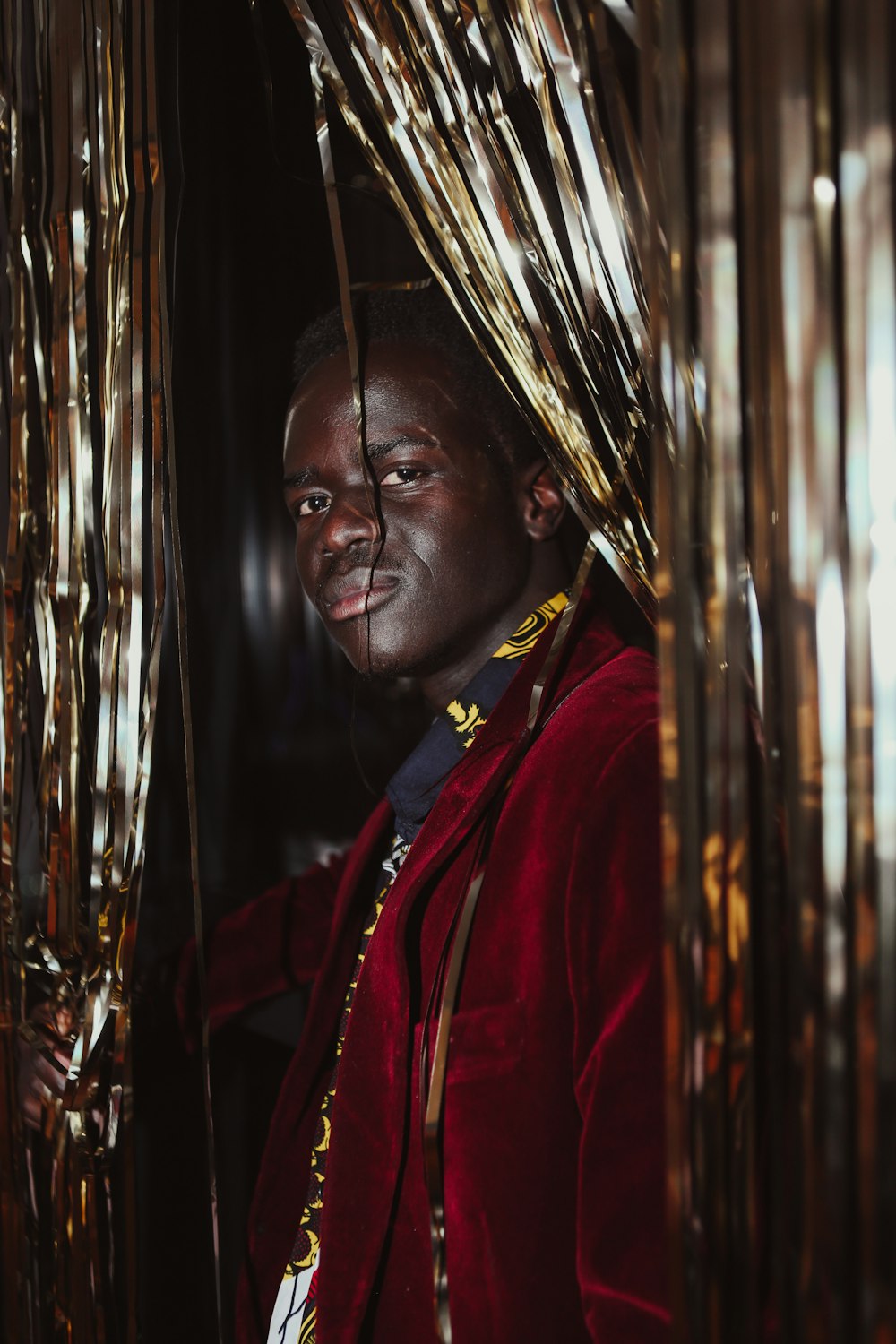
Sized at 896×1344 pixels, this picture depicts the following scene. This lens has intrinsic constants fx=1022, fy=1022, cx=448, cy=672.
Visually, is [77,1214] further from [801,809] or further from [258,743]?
[258,743]

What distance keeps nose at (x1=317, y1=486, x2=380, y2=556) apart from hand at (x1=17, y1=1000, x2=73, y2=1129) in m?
0.55

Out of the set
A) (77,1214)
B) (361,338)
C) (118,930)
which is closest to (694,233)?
(361,338)

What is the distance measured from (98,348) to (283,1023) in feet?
4.34

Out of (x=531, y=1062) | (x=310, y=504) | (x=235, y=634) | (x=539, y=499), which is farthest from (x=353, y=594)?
(x=235, y=634)

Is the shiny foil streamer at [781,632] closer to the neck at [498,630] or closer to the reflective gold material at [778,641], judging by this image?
the reflective gold material at [778,641]

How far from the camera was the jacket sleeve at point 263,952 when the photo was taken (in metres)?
1.41

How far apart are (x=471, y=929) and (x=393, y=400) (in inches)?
21.4

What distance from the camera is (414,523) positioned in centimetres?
105

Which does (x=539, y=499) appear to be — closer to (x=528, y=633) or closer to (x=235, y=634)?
(x=528, y=633)

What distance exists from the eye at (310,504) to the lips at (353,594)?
0.29ft

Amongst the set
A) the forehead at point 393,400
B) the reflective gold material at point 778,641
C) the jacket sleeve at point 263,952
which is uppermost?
the forehead at point 393,400

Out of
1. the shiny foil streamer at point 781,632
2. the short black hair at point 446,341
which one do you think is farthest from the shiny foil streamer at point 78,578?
the shiny foil streamer at point 781,632

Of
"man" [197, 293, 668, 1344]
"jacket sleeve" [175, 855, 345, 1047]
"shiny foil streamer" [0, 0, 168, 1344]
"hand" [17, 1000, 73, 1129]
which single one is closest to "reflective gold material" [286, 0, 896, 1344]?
"man" [197, 293, 668, 1344]

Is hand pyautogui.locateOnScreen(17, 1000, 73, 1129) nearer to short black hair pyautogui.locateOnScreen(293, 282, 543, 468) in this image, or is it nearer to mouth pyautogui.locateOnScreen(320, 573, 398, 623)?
mouth pyautogui.locateOnScreen(320, 573, 398, 623)
